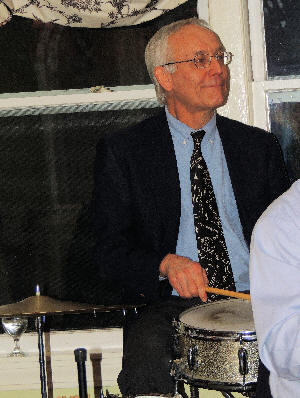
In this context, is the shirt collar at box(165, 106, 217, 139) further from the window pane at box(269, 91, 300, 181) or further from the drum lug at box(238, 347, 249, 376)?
the drum lug at box(238, 347, 249, 376)

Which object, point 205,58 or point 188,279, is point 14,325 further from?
point 205,58

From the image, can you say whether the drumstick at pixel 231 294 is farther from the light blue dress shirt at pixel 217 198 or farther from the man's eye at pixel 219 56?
the man's eye at pixel 219 56

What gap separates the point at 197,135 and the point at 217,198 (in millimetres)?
263

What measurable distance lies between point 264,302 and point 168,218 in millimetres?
1556

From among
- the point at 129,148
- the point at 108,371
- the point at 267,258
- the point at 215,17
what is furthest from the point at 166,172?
the point at 267,258

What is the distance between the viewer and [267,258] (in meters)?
1.15

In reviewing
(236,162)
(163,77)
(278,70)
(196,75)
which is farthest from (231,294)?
(278,70)

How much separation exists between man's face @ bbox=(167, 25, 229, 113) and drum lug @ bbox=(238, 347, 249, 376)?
107 centimetres

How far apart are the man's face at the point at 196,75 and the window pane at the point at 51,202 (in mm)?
523

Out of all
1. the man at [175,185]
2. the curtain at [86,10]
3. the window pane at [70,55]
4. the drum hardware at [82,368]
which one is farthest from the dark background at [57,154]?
the drum hardware at [82,368]

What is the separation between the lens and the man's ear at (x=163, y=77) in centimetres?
289

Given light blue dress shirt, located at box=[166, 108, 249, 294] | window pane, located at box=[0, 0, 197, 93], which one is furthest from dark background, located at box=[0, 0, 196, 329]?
light blue dress shirt, located at box=[166, 108, 249, 294]

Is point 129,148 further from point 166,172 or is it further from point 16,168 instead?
point 16,168

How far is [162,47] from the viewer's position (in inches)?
114
